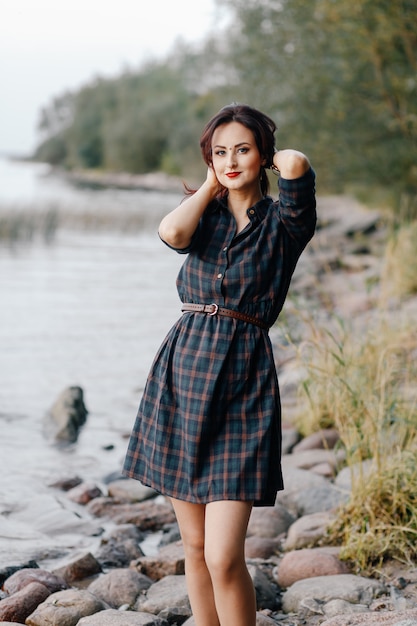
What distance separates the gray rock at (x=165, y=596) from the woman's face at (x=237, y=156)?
5.74 feet

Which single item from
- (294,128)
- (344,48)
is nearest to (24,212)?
(294,128)

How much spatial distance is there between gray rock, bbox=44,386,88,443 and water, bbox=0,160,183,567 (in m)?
0.10

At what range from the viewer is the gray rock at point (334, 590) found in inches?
138

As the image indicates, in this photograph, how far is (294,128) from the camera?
1752 centimetres

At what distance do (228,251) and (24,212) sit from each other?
1965cm

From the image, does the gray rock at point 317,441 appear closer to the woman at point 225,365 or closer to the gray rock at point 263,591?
the gray rock at point 263,591

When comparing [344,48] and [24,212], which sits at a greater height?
[344,48]

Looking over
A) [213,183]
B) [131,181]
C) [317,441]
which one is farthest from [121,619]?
[131,181]

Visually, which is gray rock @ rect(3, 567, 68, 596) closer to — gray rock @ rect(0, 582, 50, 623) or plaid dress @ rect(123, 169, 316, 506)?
gray rock @ rect(0, 582, 50, 623)

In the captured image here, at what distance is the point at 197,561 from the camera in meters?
2.82

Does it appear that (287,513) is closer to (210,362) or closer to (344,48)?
(210,362)

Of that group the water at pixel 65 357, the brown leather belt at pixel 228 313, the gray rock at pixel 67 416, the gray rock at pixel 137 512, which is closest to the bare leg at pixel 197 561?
the brown leather belt at pixel 228 313

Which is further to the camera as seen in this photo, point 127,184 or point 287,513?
point 127,184

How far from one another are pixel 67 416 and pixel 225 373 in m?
4.58
